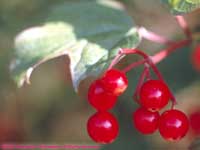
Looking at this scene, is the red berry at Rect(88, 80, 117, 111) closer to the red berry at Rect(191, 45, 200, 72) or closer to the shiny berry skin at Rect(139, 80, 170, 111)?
the shiny berry skin at Rect(139, 80, 170, 111)

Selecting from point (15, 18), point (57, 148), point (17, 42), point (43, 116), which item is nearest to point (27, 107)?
point (43, 116)

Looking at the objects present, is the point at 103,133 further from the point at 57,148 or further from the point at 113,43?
the point at 57,148

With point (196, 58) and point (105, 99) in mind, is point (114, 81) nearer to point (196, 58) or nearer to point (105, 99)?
point (105, 99)

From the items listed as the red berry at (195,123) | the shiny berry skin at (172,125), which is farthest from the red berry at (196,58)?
the shiny berry skin at (172,125)

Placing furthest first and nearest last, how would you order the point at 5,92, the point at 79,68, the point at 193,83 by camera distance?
the point at 5,92 < the point at 193,83 < the point at 79,68

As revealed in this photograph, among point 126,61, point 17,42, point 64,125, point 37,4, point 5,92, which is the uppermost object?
point 17,42

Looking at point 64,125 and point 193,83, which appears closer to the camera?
point 193,83

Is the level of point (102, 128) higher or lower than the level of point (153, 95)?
lower

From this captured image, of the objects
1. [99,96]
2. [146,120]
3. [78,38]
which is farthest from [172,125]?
[78,38]
